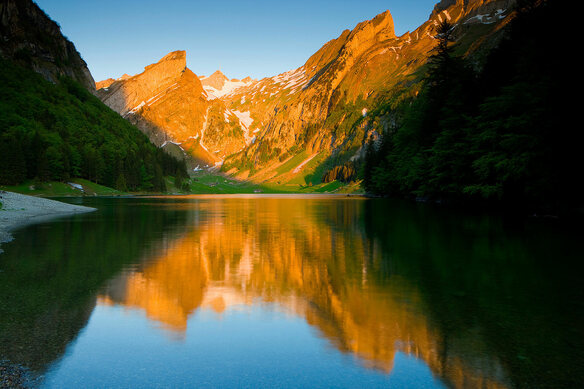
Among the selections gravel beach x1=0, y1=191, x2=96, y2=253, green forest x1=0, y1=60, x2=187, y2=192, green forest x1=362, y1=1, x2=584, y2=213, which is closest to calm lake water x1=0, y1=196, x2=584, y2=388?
gravel beach x1=0, y1=191, x2=96, y2=253

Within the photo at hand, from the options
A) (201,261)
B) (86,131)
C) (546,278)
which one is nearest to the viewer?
(546,278)

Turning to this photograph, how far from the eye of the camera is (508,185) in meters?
42.8

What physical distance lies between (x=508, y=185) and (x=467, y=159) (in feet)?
32.9

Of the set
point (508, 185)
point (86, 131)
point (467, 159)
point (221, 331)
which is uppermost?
point (86, 131)

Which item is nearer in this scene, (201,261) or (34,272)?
(34,272)

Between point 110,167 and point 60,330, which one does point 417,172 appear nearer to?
point 60,330

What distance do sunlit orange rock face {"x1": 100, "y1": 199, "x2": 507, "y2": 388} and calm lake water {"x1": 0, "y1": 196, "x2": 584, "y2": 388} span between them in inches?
1.8

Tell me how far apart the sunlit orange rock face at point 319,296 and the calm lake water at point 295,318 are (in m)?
0.05

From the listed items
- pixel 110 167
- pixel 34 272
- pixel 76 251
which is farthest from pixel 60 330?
pixel 110 167

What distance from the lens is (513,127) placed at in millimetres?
37469

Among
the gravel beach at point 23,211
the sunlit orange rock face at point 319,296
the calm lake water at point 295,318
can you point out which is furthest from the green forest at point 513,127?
the gravel beach at point 23,211

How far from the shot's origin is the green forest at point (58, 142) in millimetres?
111500

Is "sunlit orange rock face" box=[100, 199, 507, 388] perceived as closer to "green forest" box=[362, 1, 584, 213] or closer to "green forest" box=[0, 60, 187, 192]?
"green forest" box=[362, 1, 584, 213]

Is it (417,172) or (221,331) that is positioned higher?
(417,172)
